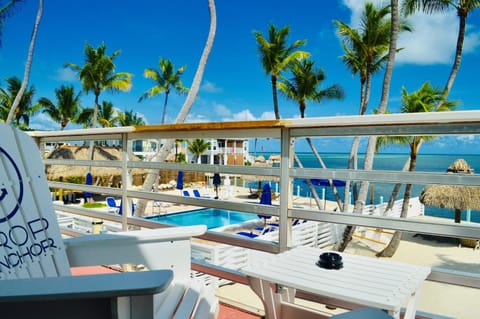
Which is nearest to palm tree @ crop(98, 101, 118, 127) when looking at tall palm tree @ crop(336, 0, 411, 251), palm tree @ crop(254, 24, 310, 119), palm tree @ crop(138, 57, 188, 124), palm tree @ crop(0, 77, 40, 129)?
palm tree @ crop(138, 57, 188, 124)

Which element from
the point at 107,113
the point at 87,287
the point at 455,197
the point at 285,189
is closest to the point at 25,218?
the point at 87,287

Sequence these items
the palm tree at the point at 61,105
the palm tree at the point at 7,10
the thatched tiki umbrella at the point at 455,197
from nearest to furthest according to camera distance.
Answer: the thatched tiki umbrella at the point at 455,197, the palm tree at the point at 7,10, the palm tree at the point at 61,105

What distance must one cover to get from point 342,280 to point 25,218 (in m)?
1.38

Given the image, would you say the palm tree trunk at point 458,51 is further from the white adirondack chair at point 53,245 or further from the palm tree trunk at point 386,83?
the white adirondack chair at point 53,245

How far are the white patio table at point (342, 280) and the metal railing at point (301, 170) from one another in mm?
173

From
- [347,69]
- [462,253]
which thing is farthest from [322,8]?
[462,253]

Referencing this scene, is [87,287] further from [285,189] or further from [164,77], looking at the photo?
[164,77]

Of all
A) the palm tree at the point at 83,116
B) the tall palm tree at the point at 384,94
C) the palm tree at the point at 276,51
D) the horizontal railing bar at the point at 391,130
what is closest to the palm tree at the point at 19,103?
the palm tree at the point at 83,116

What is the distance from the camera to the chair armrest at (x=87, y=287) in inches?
24.5

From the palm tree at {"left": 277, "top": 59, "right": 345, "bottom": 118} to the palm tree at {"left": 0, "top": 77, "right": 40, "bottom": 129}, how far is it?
18.2 meters

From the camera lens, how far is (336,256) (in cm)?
153

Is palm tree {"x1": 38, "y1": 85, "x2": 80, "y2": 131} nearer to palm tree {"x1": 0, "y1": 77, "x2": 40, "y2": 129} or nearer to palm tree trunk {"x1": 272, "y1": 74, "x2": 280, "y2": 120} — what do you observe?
palm tree {"x1": 0, "y1": 77, "x2": 40, "y2": 129}

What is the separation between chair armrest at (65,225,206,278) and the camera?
4.67 ft

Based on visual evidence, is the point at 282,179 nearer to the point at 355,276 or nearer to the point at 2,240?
the point at 355,276
